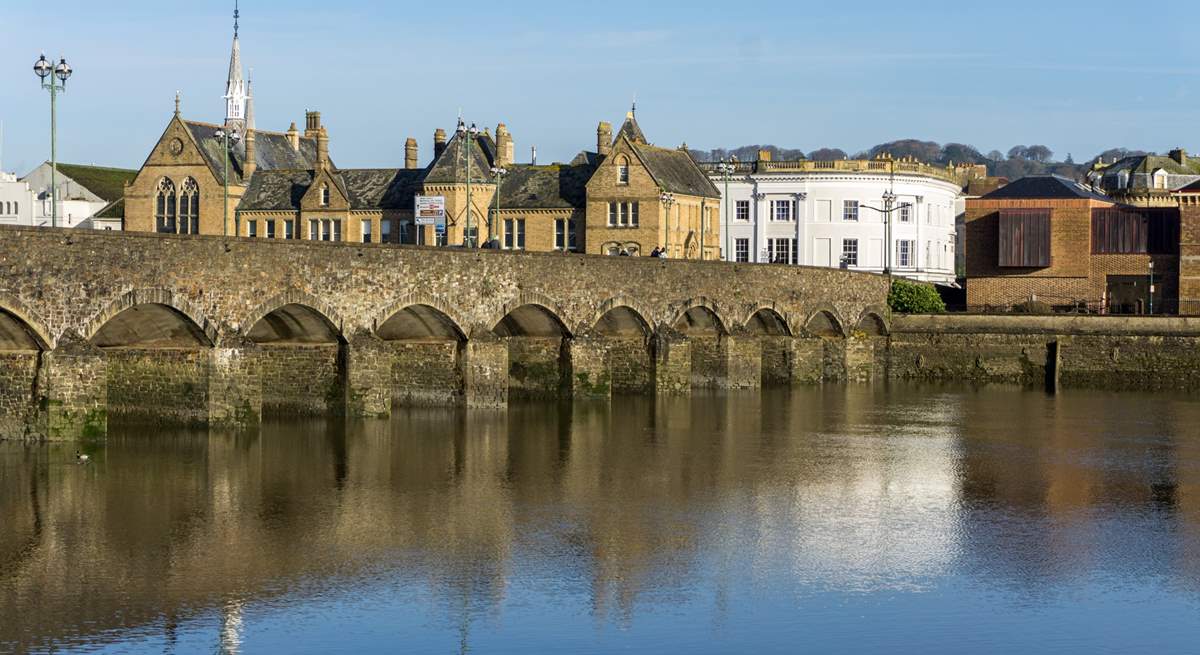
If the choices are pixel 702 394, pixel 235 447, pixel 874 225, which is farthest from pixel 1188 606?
pixel 874 225

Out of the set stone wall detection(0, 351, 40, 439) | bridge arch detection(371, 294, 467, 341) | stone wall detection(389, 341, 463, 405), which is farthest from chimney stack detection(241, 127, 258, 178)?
stone wall detection(0, 351, 40, 439)

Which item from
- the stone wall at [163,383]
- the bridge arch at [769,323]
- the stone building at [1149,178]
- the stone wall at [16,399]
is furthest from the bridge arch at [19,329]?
the stone building at [1149,178]

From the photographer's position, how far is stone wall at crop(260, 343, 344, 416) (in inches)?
1763

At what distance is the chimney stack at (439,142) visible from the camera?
83.8 m

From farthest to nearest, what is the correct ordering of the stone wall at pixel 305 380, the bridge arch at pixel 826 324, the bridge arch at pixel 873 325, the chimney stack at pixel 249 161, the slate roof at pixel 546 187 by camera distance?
the chimney stack at pixel 249 161 < the slate roof at pixel 546 187 < the bridge arch at pixel 873 325 < the bridge arch at pixel 826 324 < the stone wall at pixel 305 380

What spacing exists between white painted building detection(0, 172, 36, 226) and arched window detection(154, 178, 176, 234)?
102 feet

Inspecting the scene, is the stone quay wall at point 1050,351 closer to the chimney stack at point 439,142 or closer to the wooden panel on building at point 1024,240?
the wooden panel on building at point 1024,240

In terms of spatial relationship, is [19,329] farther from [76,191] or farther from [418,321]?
[76,191]

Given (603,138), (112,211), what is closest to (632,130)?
(603,138)

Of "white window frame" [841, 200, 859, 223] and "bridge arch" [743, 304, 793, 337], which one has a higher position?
"white window frame" [841, 200, 859, 223]

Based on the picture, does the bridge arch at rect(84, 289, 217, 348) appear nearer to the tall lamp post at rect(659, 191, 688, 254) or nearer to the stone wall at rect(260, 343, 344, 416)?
the stone wall at rect(260, 343, 344, 416)

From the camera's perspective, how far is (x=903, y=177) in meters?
94.8

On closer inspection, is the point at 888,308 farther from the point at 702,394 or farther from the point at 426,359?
the point at 426,359

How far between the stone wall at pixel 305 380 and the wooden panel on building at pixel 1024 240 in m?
44.3
